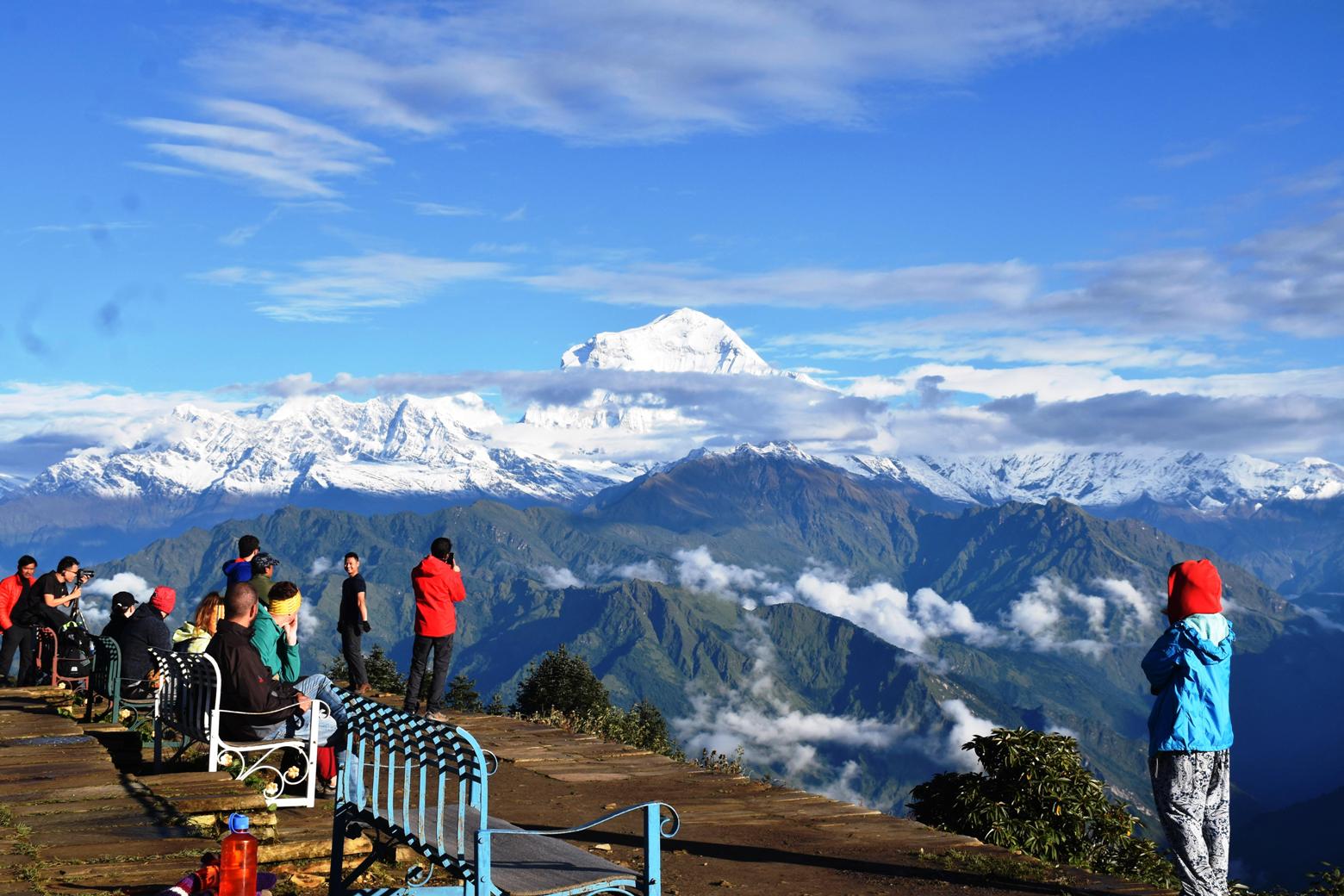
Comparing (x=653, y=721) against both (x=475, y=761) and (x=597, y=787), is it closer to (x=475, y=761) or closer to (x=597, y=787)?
(x=597, y=787)

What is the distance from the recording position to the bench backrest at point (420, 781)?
574cm

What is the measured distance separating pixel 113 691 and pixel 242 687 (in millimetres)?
4889

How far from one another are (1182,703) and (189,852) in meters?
6.41

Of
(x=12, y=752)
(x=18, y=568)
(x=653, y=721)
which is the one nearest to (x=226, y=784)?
(x=12, y=752)

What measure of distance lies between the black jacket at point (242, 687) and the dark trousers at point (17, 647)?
11.1 m

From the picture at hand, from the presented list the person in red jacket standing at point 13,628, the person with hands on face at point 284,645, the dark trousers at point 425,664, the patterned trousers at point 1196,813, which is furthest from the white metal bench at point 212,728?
the person in red jacket standing at point 13,628

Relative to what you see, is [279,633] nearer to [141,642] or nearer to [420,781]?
[420,781]

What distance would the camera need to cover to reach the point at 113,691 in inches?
543

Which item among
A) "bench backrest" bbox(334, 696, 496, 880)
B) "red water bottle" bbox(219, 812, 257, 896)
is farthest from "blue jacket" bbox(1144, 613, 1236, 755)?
"red water bottle" bbox(219, 812, 257, 896)

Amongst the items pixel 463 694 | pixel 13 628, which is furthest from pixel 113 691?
pixel 463 694

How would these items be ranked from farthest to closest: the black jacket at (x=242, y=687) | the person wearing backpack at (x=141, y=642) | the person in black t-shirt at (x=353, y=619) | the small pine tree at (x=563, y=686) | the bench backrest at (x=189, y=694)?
the small pine tree at (x=563, y=686)
the person in black t-shirt at (x=353, y=619)
the person wearing backpack at (x=141, y=642)
the black jacket at (x=242, y=687)
the bench backrest at (x=189, y=694)

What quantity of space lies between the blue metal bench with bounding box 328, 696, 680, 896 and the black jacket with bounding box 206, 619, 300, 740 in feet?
9.43

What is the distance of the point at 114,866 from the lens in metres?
7.27

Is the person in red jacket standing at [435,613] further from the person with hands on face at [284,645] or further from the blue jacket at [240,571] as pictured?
the person with hands on face at [284,645]
